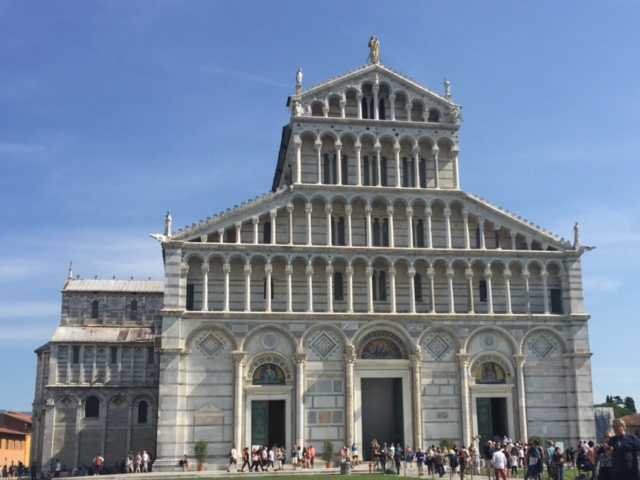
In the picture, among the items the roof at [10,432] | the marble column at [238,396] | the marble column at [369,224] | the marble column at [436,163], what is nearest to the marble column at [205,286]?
the marble column at [238,396]

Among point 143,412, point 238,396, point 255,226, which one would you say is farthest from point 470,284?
point 143,412

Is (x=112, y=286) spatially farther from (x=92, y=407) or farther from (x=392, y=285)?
(x=392, y=285)

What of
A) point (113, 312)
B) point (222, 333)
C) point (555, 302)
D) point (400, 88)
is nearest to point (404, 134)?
point (400, 88)

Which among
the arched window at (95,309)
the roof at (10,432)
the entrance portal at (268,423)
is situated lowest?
the roof at (10,432)

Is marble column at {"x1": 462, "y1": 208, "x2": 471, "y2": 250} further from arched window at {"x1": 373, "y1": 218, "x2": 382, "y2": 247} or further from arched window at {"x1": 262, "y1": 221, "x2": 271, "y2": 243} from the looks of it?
arched window at {"x1": 262, "y1": 221, "x2": 271, "y2": 243}

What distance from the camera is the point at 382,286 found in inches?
1528

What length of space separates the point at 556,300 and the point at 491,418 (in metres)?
7.21

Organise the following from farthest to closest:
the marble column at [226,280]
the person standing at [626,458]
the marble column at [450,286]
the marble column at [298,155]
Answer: the marble column at [298,155], the marble column at [450,286], the marble column at [226,280], the person standing at [626,458]

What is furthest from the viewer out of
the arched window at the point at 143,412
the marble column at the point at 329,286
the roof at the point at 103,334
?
the roof at the point at 103,334

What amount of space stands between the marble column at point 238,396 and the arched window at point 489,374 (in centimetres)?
1190

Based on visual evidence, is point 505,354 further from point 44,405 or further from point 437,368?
point 44,405

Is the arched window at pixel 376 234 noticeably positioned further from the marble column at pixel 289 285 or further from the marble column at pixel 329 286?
the marble column at pixel 289 285

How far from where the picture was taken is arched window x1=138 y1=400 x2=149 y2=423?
2089 inches

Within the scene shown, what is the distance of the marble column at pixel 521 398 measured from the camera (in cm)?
3706
